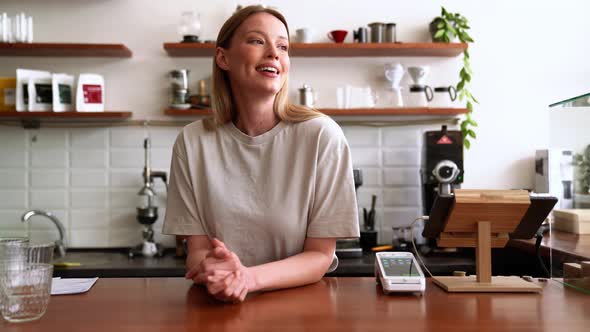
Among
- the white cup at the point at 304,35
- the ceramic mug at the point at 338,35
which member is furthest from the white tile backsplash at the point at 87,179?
the ceramic mug at the point at 338,35

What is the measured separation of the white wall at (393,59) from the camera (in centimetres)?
329

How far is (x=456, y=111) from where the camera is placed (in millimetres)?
3213

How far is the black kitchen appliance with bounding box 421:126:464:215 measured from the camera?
10.1 ft

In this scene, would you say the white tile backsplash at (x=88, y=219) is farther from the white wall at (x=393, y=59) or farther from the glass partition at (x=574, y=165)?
the glass partition at (x=574, y=165)

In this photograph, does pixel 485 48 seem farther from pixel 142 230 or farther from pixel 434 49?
pixel 142 230

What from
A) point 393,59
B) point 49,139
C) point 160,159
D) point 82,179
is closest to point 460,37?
point 393,59

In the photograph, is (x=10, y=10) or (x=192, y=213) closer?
(x=192, y=213)

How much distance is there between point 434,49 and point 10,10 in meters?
2.25

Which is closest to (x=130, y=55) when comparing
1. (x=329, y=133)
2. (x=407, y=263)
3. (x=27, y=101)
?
(x=27, y=101)

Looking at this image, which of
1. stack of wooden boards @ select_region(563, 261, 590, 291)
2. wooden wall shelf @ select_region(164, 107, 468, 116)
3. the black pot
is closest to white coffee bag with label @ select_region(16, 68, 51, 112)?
wooden wall shelf @ select_region(164, 107, 468, 116)

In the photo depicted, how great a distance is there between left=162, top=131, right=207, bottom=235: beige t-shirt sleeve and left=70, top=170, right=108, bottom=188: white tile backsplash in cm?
163

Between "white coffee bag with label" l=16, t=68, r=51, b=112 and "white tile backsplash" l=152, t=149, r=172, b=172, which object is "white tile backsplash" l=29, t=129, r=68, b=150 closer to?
"white coffee bag with label" l=16, t=68, r=51, b=112

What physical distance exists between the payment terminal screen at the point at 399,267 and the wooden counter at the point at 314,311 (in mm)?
54

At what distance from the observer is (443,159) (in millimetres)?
3111
